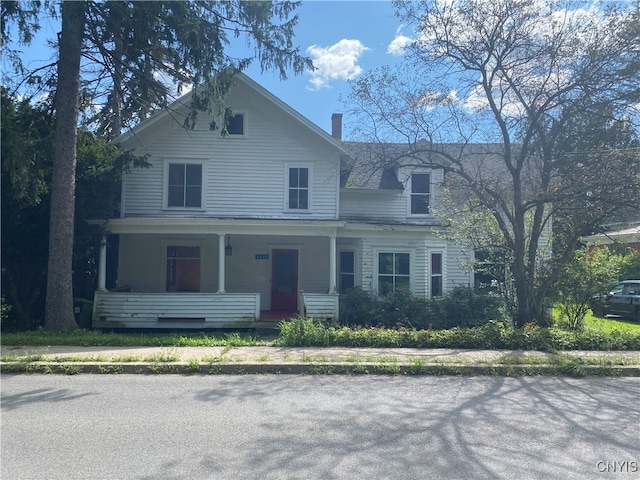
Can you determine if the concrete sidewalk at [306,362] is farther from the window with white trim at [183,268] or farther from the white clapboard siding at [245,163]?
the window with white trim at [183,268]

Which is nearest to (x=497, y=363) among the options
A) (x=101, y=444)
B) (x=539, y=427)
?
(x=539, y=427)

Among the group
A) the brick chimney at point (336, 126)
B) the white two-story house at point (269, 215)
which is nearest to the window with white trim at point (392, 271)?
the white two-story house at point (269, 215)

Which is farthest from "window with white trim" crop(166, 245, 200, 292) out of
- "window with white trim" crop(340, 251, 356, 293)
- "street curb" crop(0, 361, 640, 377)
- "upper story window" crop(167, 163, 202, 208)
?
"street curb" crop(0, 361, 640, 377)

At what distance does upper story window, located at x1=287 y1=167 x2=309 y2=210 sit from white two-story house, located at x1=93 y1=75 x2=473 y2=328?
34 mm

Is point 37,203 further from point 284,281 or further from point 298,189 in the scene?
point 284,281

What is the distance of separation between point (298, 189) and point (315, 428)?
11419mm

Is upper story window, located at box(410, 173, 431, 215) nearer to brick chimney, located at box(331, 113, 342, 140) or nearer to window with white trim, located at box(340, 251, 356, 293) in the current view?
window with white trim, located at box(340, 251, 356, 293)

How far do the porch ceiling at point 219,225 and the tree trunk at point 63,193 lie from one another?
240 cm

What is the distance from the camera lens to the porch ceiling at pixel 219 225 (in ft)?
45.6

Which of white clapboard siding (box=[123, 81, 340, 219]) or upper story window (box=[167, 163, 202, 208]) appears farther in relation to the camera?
upper story window (box=[167, 163, 202, 208])

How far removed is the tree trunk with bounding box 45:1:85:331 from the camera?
11344 mm

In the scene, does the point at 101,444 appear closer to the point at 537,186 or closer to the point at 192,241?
the point at 537,186

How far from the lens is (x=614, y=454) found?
14.9 ft

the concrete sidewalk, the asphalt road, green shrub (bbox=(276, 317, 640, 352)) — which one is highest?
green shrub (bbox=(276, 317, 640, 352))
